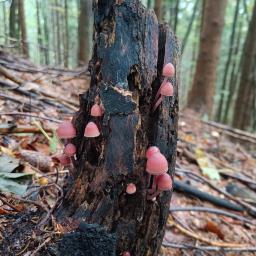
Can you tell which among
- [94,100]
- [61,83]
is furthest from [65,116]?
[61,83]

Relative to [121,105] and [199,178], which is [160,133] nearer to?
[121,105]

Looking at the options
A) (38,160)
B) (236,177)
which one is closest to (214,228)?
(236,177)

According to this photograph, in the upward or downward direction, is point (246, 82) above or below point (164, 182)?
below

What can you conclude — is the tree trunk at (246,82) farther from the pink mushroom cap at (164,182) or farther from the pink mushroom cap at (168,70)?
the pink mushroom cap at (164,182)

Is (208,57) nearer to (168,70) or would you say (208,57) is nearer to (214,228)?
(214,228)

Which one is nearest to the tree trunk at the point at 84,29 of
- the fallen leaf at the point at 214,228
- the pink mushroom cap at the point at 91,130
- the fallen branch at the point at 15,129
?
the fallen branch at the point at 15,129

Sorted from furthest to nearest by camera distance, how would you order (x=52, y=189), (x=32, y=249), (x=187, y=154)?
1. (x=187, y=154)
2. (x=52, y=189)
3. (x=32, y=249)
